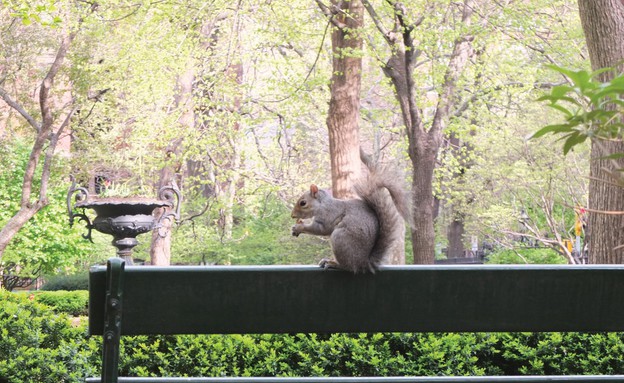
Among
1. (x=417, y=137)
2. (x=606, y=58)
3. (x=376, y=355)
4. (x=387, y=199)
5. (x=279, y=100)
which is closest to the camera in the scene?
(x=387, y=199)

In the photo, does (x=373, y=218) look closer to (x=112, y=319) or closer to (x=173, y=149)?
(x=112, y=319)

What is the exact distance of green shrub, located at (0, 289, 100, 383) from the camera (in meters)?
3.66

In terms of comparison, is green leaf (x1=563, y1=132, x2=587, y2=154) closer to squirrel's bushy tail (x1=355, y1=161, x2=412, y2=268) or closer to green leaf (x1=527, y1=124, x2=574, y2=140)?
green leaf (x1=527, y1=124, x2=574, y2=140)

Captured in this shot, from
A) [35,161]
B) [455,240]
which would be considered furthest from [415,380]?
[455,240]

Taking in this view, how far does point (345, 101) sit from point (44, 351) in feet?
22.8

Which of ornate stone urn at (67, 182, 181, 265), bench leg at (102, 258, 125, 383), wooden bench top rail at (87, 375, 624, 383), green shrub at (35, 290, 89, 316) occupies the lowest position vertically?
green shrub at (35, 290, 89, 316)

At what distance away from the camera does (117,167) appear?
17062 mm

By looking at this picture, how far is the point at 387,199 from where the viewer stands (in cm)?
249

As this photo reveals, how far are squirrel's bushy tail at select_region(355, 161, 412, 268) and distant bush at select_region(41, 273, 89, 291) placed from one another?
1681 centimetres

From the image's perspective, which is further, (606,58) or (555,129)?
(606,58)

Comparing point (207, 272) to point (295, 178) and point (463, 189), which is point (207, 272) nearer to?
point (295, 178)

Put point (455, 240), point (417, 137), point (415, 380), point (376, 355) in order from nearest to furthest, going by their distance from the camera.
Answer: point (415, 380) < point (376, 355) < point (417, 137) < point (455, 240)

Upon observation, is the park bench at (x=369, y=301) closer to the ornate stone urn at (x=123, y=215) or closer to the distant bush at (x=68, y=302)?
the ornate stone urn at (x=123, y=215)

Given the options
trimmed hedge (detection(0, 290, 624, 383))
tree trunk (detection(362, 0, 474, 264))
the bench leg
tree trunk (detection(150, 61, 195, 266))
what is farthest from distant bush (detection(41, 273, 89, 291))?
the bench leg
